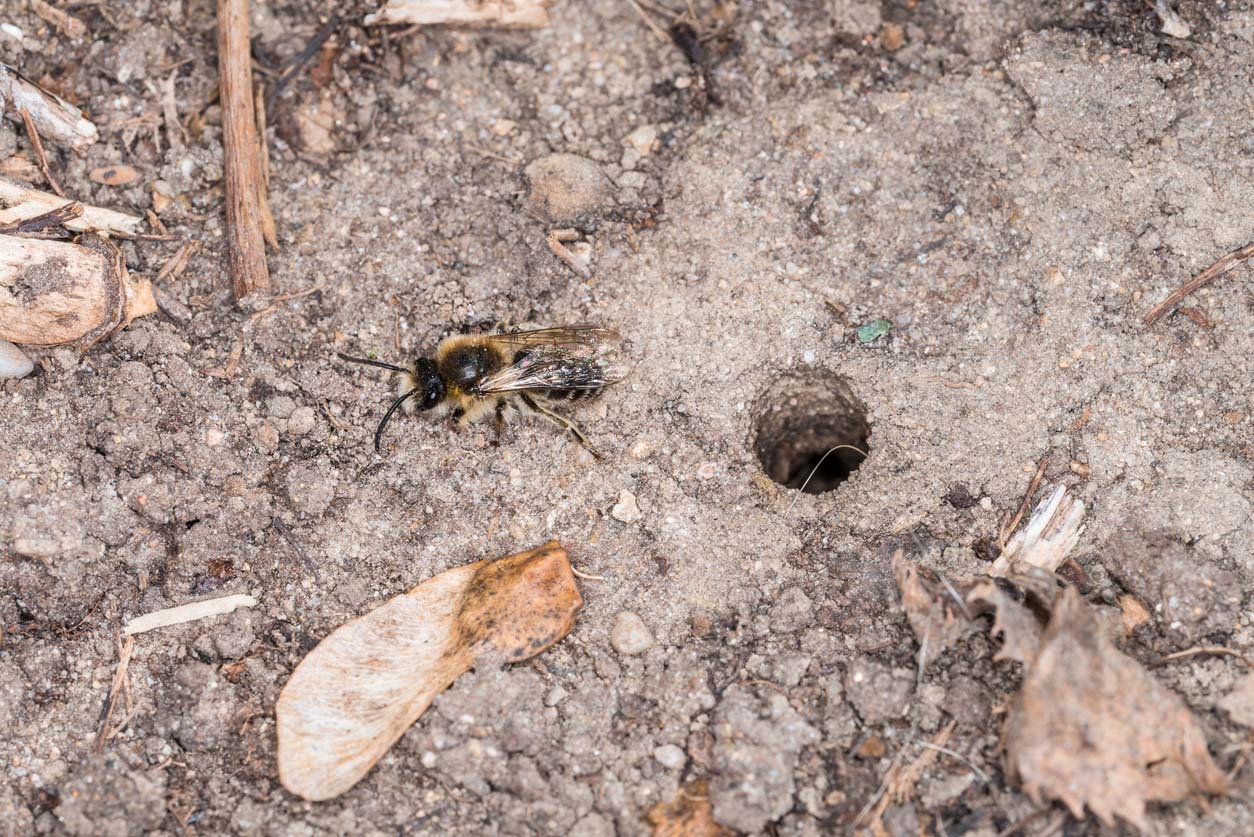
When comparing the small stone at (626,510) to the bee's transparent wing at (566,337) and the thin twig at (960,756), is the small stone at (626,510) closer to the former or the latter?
the bee's transparent wing at (566,337)

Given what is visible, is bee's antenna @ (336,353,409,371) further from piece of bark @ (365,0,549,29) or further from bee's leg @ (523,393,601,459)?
piece of bark @ (365,0,549,29)

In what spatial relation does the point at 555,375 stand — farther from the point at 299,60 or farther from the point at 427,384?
the point at 299,60

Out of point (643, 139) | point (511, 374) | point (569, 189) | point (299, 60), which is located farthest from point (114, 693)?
point (643, 139)

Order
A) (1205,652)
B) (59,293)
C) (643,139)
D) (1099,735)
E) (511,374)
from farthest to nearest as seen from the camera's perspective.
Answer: (643,139), (511,374), (59,293), (1205,652), (1099,735)

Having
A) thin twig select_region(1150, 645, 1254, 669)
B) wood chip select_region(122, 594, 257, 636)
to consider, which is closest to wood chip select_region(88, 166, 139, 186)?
wood chip select_region(122, 594, 257, 636)

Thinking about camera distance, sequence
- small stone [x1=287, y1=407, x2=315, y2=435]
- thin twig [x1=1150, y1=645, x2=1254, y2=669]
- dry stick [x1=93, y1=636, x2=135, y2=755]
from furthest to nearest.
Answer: small stone [x1=287, y1=407, x2=315, y2=435] < dry stick [x1=93, y1=636, x2=135, y2=755] < thin twig [x1=1150, y1=645, x2=1254, y2=669]

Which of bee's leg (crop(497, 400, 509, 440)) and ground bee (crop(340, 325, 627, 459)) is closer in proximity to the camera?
ground bee (crop(340, 325, 627, 459))

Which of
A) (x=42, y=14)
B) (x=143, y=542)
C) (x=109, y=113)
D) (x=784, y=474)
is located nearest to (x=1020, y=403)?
(x=784, y=474)

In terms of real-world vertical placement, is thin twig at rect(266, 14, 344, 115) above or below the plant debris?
above
